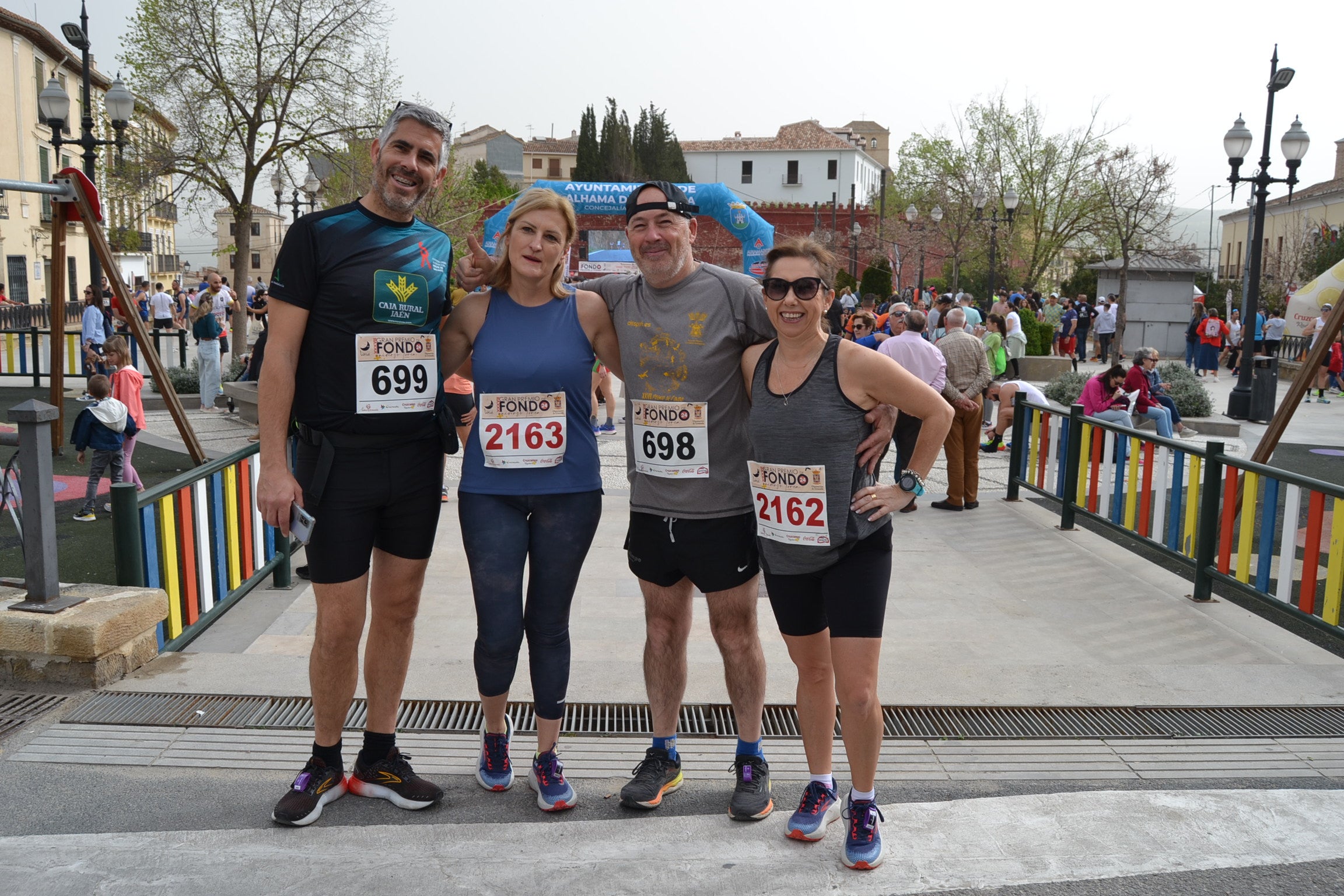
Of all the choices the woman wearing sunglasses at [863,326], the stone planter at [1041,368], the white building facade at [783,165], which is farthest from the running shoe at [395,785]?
the white building facade at [783,165]

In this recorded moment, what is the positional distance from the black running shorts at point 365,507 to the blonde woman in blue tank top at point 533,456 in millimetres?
151

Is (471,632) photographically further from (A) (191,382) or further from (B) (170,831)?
(A) (191,382)

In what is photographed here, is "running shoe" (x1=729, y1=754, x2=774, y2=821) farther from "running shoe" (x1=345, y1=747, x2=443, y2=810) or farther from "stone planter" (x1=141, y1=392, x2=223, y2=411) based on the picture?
"stone planter" (x1=141, y1=392, x2=223, y2=411)

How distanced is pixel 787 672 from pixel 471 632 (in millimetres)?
1660

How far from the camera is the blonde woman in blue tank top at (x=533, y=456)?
3375mm

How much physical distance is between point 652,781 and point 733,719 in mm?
946

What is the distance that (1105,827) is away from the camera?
134 inches

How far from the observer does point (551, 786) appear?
350 cm

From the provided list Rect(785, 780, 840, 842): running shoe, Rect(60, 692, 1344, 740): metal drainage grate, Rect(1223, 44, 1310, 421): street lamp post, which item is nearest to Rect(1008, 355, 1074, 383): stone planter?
Rect(1223, 44, 1310, 421): street lamp post

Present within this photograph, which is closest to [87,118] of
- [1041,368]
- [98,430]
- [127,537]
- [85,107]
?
[85,107]

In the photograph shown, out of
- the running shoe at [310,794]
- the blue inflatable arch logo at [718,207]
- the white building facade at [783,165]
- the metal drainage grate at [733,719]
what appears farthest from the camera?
the white building facade at [783,165]

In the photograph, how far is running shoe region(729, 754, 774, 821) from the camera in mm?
3426

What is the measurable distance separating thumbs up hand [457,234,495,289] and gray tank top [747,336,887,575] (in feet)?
3.34

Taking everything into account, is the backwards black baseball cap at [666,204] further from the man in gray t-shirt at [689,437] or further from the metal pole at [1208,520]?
the metal pole at [1208,520]
